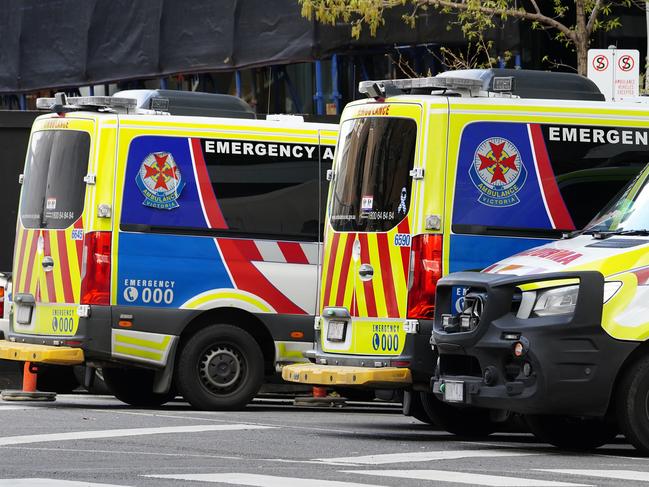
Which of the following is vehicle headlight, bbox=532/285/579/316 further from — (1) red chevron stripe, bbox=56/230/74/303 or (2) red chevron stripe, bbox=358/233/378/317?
(1) red chevron stripe, bbox=56/230/74/303

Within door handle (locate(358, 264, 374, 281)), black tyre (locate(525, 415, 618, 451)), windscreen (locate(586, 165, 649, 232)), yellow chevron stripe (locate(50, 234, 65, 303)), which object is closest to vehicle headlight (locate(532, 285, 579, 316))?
windscreen (locate(586, 165, 649, 232))

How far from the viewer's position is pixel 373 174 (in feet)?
42.8

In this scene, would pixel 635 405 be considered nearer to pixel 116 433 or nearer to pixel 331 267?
pixel 331 267

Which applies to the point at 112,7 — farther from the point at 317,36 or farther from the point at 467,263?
the point at 467,263

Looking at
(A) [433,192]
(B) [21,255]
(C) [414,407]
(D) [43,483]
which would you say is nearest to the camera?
(D) [43,483]

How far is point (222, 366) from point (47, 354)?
1.54m

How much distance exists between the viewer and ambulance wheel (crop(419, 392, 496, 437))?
13.5 metres

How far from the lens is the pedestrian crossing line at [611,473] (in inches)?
386

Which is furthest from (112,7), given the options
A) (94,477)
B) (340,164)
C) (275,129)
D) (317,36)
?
(94,477)

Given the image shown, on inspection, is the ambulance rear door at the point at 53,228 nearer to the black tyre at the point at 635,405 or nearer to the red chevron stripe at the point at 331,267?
the red chevron stripe at the point at 331,267

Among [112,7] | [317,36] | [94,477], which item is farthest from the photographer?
[112,7]

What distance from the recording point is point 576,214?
511 inches

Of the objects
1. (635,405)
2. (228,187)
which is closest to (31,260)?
(228,187)

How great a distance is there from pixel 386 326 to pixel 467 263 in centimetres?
78
